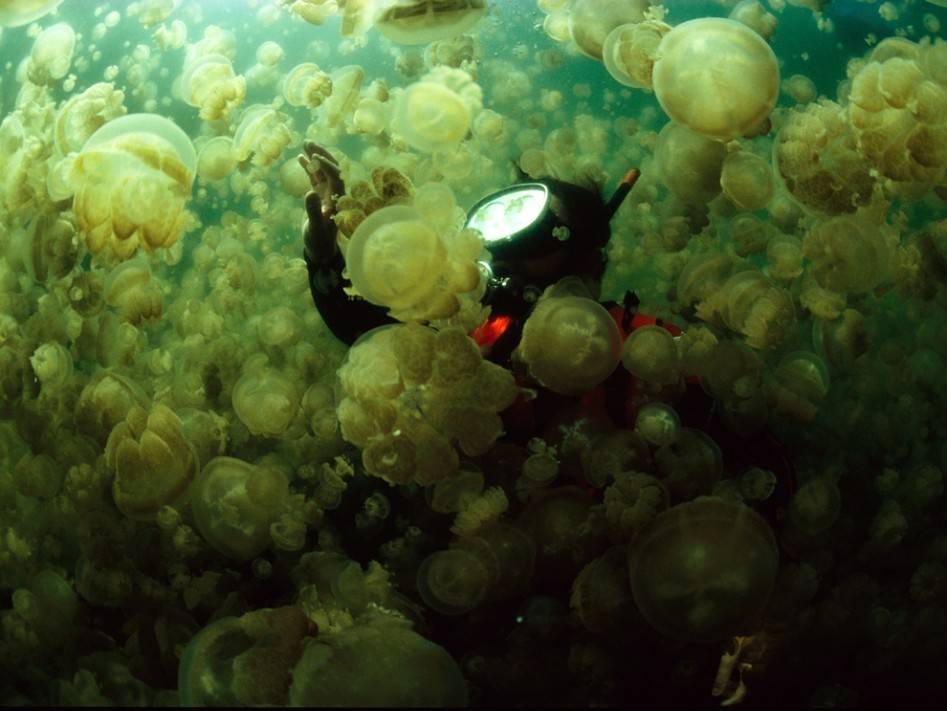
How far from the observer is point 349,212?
96.7 inches

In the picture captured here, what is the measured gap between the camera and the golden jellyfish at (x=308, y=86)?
3.61 m

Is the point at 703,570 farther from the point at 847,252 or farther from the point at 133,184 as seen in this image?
the point at 133,184

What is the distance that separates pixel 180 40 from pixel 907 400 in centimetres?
494

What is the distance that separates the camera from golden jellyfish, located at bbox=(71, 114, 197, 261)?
2.83m

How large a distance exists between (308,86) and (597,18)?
141 centimetres

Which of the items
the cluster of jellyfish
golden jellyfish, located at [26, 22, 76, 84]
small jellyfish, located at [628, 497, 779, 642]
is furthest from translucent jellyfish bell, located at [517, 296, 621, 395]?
golden jellyfish, located at [26, 22, 76, 84]

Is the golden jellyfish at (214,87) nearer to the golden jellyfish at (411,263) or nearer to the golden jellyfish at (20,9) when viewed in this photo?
the golden jellyfish at (20,9)

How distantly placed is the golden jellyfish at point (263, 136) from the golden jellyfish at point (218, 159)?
0.14m

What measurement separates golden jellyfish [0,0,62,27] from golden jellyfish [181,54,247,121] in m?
0.66

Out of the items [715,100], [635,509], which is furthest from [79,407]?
[715,100]

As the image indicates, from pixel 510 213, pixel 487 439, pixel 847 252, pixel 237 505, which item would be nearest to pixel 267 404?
pixel 237 505

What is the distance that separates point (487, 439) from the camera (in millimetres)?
2488

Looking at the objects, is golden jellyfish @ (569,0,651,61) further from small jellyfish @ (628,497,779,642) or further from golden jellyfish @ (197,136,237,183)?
small jellyfish @ (628,497,779,642)

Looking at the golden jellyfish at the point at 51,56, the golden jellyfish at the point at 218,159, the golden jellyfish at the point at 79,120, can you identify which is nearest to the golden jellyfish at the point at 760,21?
the golden jellyfish at the point at 218,159
